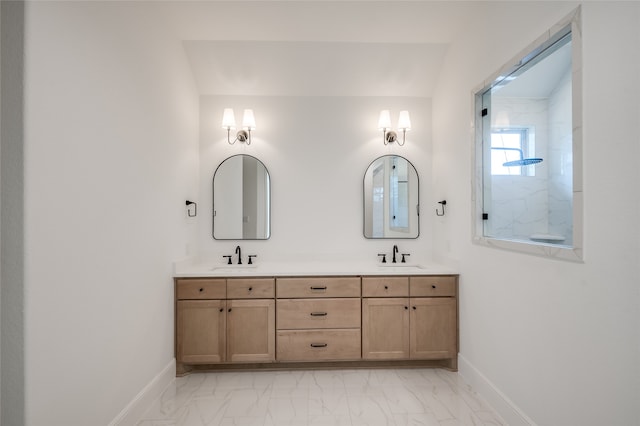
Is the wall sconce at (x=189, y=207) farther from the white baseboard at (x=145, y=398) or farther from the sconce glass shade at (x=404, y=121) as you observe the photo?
the sconce glass shade at (x=404, y=121)

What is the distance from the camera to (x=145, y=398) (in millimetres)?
2037

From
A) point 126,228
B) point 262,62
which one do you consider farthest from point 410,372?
point 262,62

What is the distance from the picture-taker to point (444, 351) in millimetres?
2582

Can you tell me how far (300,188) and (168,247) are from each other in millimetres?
1326

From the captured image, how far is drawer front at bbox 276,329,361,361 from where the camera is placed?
8.32ft

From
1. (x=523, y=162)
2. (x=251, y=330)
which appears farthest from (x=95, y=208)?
(x=523, y=162)

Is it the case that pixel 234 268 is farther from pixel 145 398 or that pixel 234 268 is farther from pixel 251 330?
pixel 145 398

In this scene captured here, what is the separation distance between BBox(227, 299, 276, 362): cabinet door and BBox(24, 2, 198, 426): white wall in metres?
0.48

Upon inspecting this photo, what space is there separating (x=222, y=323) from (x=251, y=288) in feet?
1.20

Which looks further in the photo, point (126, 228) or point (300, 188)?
point (300, 188)

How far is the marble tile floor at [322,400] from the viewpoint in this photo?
1.97 m

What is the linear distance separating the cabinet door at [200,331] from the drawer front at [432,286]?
1.59m

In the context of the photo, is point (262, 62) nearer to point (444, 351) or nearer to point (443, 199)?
point (443, 199)

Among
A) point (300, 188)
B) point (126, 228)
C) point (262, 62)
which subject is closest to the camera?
point (126, 228)
